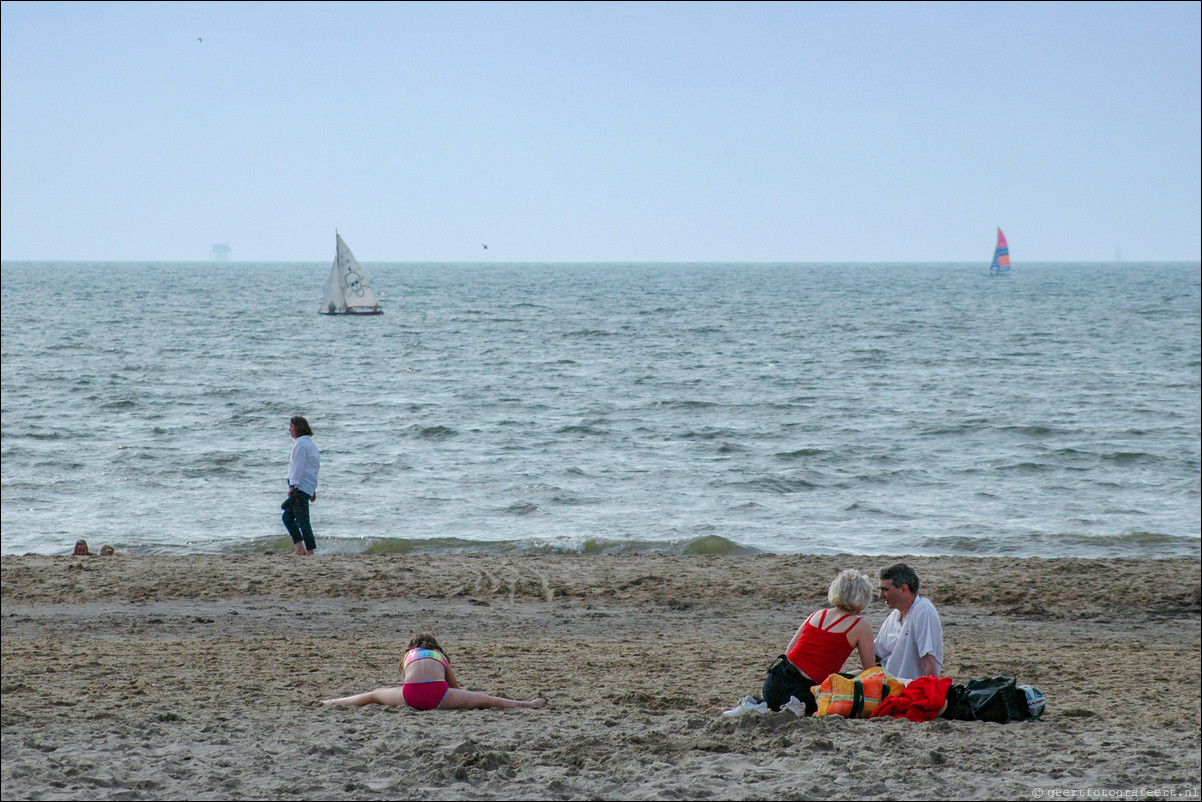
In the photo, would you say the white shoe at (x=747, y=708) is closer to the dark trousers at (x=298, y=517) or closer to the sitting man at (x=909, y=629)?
the sitting man at (x=909, y=629)

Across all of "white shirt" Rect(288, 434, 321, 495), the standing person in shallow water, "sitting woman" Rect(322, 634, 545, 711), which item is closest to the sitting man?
"sitting woman" Rect(322, 634, 545, 711)

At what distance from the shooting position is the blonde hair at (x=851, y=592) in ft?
19.7

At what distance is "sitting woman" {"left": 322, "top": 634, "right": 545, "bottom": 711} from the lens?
652 cm

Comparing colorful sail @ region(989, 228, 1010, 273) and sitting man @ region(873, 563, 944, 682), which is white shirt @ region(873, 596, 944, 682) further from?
colorful sail @ region(989, 228, 1010, 273)

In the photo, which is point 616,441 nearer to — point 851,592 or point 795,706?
point 795,706

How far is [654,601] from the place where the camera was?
10.7m

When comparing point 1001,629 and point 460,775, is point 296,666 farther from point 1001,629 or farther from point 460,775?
point 1001,629

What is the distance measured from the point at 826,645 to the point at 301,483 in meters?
7.38

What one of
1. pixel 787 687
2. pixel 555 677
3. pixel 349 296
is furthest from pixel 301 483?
pixel 349 296

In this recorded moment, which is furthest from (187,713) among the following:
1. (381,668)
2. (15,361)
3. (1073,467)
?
(15,361)

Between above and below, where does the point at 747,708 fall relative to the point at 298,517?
above

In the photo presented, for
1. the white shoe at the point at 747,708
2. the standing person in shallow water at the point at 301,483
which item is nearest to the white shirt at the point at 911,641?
the white shoe at the point at 747,708

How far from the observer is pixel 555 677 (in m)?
7.68

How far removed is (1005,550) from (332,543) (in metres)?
8.81
